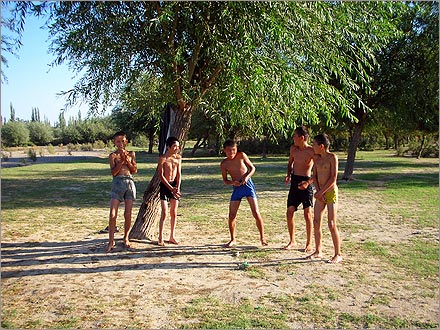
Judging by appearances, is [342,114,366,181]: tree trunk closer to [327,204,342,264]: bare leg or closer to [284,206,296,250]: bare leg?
[284,206,296,250]: bare leg

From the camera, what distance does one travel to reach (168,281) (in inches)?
208

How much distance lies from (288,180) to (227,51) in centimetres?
257

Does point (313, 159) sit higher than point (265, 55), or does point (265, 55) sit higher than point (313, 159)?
point (265, 55)

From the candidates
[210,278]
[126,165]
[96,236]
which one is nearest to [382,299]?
[210,278]

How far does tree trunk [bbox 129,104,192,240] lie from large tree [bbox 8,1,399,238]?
0.06 feet

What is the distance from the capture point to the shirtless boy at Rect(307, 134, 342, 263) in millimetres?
5977

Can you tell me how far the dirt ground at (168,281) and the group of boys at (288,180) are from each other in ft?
1.38

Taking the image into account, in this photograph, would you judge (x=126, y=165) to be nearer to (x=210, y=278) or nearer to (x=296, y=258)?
(x=210, y=278)

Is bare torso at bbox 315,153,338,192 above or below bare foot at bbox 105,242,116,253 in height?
above

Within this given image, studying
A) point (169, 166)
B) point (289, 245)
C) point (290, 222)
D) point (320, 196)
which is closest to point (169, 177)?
point (169, 166)

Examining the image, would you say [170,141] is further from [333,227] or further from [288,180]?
[333,227]

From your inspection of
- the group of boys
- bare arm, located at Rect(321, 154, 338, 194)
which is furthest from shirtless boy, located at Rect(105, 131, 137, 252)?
bare arm, located at Rect(321, 154, 338, 194)

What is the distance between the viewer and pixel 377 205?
11734mm

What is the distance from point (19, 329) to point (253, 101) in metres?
4.05
